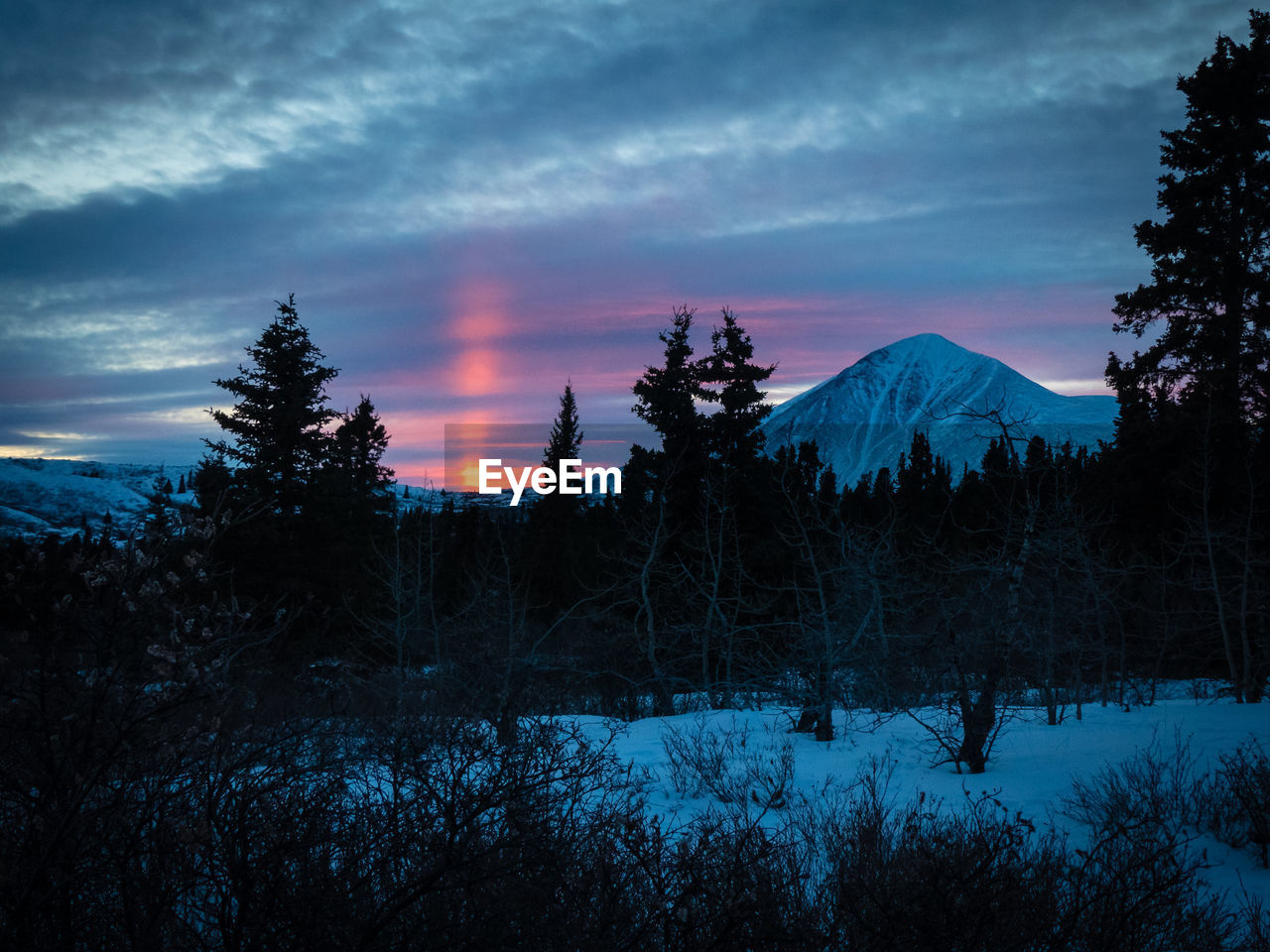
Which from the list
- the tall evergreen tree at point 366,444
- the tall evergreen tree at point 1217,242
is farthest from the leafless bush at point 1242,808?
the tall evergreen tree at point 366,444

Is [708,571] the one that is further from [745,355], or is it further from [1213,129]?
[1213,129]

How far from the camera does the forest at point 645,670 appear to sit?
3.84 metres

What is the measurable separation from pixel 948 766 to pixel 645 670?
12.7 meters

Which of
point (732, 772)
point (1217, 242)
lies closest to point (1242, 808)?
point (732, 772)

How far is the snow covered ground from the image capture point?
26.1 feet

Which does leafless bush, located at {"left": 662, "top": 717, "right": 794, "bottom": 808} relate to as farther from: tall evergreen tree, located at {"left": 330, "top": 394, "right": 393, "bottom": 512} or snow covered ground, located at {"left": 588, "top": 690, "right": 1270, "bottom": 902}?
tall evergreen tree, located at {"left": 330, "top": 394, "right": 393, "bottom": 512}

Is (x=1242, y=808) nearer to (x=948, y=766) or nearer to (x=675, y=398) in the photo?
(x=948, y=766)

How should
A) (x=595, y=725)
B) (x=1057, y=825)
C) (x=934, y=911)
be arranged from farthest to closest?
(x=595, y=725) < (x=1057, y=825) < (x=934, y=911)

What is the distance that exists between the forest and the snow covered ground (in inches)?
14.8

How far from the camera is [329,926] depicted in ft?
12.7

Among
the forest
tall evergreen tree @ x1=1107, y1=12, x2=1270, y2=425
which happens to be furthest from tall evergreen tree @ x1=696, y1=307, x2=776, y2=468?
tall evergreen tree @ x1=1107, y1=12, x2=1270, y2=425

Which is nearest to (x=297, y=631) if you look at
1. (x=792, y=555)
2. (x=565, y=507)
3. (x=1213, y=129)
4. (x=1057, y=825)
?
(x=792, y=555)

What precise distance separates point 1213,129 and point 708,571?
20979 mm

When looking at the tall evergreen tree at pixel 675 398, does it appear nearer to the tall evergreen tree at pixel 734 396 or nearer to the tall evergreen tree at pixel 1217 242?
the tall evergreen tree at pixel 734 396
